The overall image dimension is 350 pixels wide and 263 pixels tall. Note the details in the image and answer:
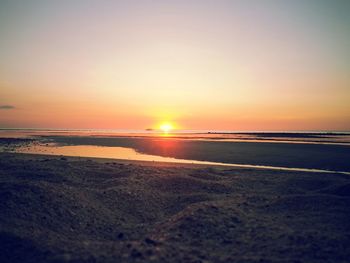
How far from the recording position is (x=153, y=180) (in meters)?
12.5

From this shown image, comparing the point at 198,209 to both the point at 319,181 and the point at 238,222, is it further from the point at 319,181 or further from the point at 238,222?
the point at 319,181

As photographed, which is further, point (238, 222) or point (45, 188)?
point (45, 188)

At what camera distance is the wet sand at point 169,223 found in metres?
5.84

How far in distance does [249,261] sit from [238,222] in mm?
2117

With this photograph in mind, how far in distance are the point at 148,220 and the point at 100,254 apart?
110 inches

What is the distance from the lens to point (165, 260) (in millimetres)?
5547

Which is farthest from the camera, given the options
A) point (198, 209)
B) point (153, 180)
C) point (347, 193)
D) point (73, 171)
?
point (73, 171)

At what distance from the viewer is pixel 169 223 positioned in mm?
7566

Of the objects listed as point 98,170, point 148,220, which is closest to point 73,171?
point 98,170

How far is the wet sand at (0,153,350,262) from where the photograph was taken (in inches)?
230

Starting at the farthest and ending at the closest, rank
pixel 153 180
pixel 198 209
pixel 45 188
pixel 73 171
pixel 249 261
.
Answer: pixel 73 171 < pixel 153 180 < pixel 45 188 < pixel 198 209 < pixel 249 261

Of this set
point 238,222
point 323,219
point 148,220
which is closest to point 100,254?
point 148,220

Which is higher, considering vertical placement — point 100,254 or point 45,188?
point 45,188

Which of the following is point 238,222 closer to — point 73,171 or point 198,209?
point 198,209
